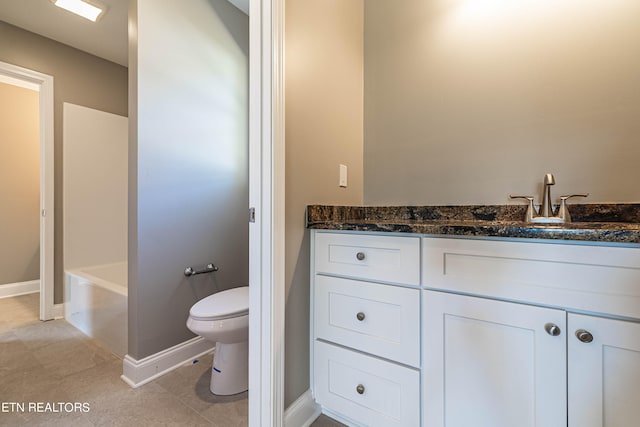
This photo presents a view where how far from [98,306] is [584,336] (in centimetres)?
263

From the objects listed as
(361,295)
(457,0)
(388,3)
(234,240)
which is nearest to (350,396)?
(361,295)

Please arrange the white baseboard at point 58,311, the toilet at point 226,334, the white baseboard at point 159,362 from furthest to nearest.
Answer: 1. the white baseboard at point 58,311
2. the white baseboard at point 159,362
3. the toilet at point 226,334

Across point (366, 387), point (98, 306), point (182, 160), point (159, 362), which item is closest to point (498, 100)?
point (366, 387)

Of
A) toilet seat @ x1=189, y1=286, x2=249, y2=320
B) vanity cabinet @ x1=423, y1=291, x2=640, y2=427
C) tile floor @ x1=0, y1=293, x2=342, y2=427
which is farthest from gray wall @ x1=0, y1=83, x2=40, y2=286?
vanity cabinet @ x1=423, y1=291, x2=640, y2=427

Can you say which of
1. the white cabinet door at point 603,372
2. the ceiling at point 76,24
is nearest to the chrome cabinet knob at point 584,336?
the white cabinet door at point 603,372

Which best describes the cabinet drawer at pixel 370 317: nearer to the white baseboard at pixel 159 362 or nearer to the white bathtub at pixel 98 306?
the white baseboard at pixel 159 362

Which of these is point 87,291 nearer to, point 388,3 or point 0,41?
point 0,41

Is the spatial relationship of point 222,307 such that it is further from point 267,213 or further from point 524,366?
point 524,366

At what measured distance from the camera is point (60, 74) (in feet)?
7.95

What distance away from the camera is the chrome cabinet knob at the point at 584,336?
28.1 inches

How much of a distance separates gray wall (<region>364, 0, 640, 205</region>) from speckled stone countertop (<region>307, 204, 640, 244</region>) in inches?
2.1

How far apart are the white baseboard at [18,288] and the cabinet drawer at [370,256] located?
3.96 meters

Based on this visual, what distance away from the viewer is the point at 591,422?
0.73 metres

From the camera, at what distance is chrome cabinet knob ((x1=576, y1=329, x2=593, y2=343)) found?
0.71 m
